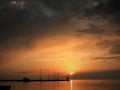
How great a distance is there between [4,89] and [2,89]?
1.89 meters

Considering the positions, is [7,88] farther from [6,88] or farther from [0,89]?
[0,89]

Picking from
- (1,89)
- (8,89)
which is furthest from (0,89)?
(8,89)

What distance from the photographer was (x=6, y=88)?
110438 millimetres

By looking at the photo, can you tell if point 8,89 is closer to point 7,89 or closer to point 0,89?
point 7,89

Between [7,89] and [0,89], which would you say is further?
[7,89]

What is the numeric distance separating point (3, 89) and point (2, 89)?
0.86 m

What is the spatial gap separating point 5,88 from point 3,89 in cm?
252

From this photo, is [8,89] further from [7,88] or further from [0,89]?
[0,89]

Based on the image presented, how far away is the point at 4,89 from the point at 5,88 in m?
1.51

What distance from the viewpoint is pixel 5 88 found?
358ft

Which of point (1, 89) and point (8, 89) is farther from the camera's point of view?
point (8, 89)

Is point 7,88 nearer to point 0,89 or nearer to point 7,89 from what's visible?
point 7,89

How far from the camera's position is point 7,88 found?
366 ft

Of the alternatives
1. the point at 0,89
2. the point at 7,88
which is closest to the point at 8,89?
the point at 7,88
